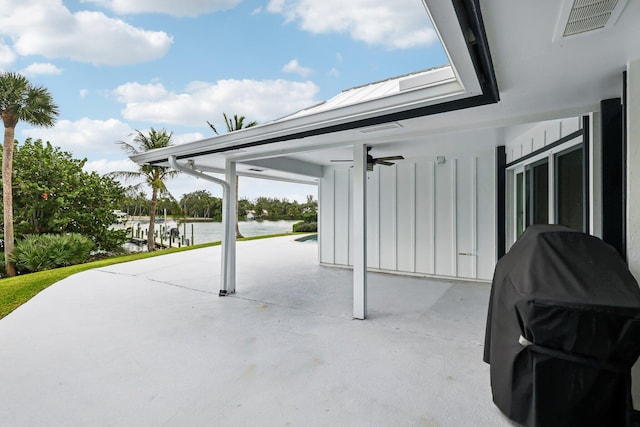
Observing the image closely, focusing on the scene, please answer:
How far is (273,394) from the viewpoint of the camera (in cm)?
249

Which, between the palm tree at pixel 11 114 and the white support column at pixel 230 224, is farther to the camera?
the palm tree at pixel 11 114

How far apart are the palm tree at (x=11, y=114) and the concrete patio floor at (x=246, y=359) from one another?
23.0ft

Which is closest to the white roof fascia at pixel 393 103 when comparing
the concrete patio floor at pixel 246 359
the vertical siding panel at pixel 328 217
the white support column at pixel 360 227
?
the white support column at pixel 360 227

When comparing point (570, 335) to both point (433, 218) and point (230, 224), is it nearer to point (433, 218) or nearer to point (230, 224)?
point (230, 224)

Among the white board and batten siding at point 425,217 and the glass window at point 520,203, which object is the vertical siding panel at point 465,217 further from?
the glass window at point 520,203

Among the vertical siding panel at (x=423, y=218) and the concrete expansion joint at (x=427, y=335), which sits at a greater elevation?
the vertical siding panel at (x=423, y=218)

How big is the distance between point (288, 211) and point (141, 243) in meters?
15.7

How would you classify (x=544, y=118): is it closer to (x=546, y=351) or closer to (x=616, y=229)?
(x=616, y=229)

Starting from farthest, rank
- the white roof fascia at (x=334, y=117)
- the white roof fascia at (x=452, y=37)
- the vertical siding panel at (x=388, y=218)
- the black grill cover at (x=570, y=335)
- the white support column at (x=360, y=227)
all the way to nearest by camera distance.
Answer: the vertical siding panel at (x=388, y=218) < the white support column at (x=360, y=227) < the white roof fascia at (x=334, y=117) < the black grill cover at (x=570, y=335) < the white roof fascia at (x=452, y=37)

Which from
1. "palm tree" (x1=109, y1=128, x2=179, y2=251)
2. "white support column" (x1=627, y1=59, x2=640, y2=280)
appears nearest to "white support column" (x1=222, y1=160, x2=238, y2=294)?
"white support column" (x1=627, y1=59, x2=640, y2=280)

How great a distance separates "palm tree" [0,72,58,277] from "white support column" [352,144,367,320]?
11871 mm

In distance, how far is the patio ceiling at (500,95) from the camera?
62.6 inches

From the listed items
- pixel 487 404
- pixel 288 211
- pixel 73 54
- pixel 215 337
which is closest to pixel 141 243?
pixel 73 54

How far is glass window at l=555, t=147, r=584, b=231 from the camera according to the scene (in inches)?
127
